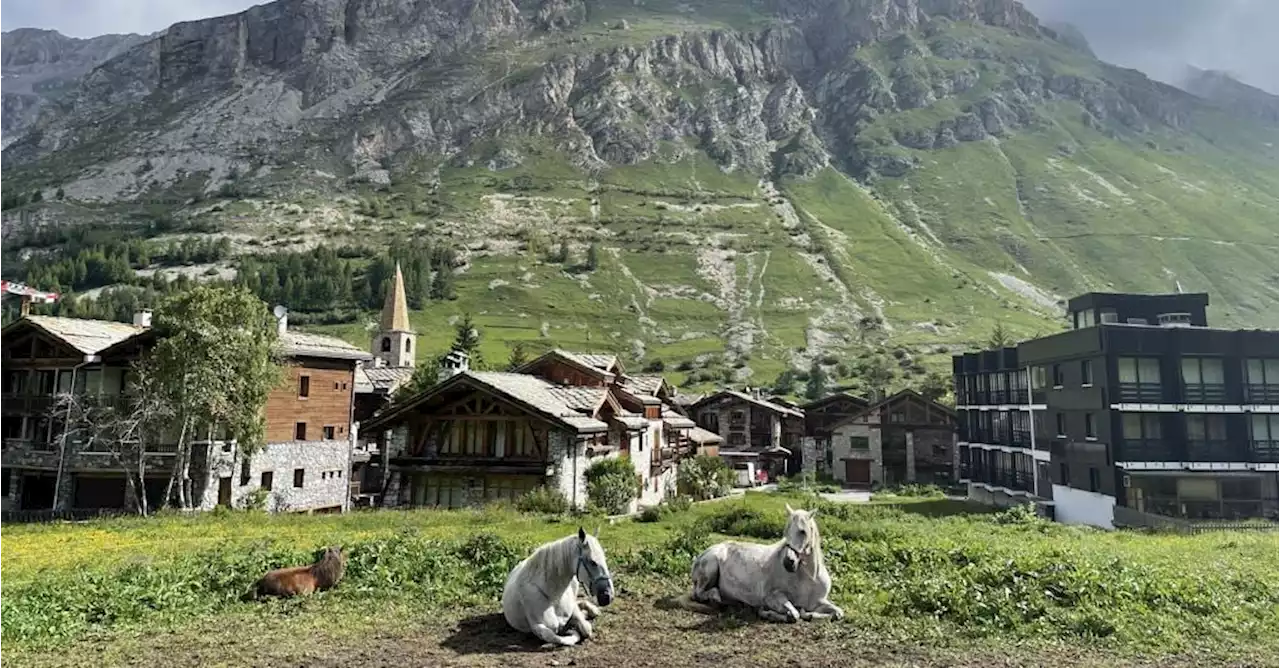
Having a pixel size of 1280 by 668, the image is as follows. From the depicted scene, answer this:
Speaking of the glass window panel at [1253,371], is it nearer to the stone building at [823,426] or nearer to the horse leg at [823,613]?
the stone building at [823,426]

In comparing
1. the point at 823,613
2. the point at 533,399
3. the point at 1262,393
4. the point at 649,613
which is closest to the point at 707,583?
the point at 649,613

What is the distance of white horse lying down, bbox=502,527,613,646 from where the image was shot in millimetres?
10691

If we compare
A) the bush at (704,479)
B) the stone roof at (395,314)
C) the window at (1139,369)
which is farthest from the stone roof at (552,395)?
the stone roof at (395,314)

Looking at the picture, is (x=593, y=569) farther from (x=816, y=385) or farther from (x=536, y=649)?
(x=816, y=385)

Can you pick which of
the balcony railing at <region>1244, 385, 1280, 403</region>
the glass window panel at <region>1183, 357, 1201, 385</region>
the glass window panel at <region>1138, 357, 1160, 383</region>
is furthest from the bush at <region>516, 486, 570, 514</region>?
the balcony railing at <region>1244, 385, 1280, 403</region>

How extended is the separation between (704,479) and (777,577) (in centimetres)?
4015

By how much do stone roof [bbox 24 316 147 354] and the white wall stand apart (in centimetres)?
5230

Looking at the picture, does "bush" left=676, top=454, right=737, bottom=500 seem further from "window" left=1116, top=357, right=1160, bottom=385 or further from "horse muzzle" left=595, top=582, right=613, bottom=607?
"horse muzzle" left=595, top=582, right=613, bottom=607

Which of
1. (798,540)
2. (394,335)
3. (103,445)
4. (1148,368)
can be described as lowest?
(798,540)

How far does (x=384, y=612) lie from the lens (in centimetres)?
1283

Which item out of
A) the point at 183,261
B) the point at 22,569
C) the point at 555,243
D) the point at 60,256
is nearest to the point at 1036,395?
Result: the point at 22,569

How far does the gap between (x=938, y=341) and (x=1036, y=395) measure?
101 m

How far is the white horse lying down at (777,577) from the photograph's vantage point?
39.6 feet

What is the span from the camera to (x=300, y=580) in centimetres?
1384
